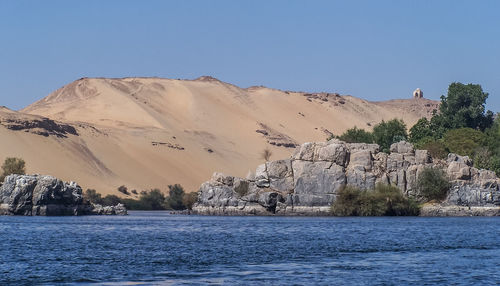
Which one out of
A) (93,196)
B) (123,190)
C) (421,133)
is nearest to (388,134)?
(421,133)

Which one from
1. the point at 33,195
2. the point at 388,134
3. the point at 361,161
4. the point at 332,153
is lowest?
the point at 33,195

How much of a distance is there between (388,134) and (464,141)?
11134mm

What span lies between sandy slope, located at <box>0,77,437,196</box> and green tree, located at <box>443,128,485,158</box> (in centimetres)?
5022

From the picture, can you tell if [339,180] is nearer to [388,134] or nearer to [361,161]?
[361,161]

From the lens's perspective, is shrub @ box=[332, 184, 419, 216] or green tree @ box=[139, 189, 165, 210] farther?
green tree @ box=[139, 189, 165, 210]

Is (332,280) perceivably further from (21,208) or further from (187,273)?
(21,208)

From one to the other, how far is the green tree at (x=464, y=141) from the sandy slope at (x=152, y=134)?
165ft

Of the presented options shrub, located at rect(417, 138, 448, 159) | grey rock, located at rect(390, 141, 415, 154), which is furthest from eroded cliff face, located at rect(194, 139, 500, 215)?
shrub, located at rect(417, 138, 448, 159)

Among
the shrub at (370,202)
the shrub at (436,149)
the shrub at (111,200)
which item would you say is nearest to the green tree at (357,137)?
the shrub at (436,149)

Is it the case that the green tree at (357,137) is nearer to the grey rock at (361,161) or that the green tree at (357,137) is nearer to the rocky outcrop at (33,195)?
the grey rock at (361,161)

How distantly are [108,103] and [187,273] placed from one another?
150124 mm

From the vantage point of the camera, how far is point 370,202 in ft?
272

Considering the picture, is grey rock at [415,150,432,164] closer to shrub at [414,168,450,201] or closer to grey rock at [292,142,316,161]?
shrub at [414,168,450,201]

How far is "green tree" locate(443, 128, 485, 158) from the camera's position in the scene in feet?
334
